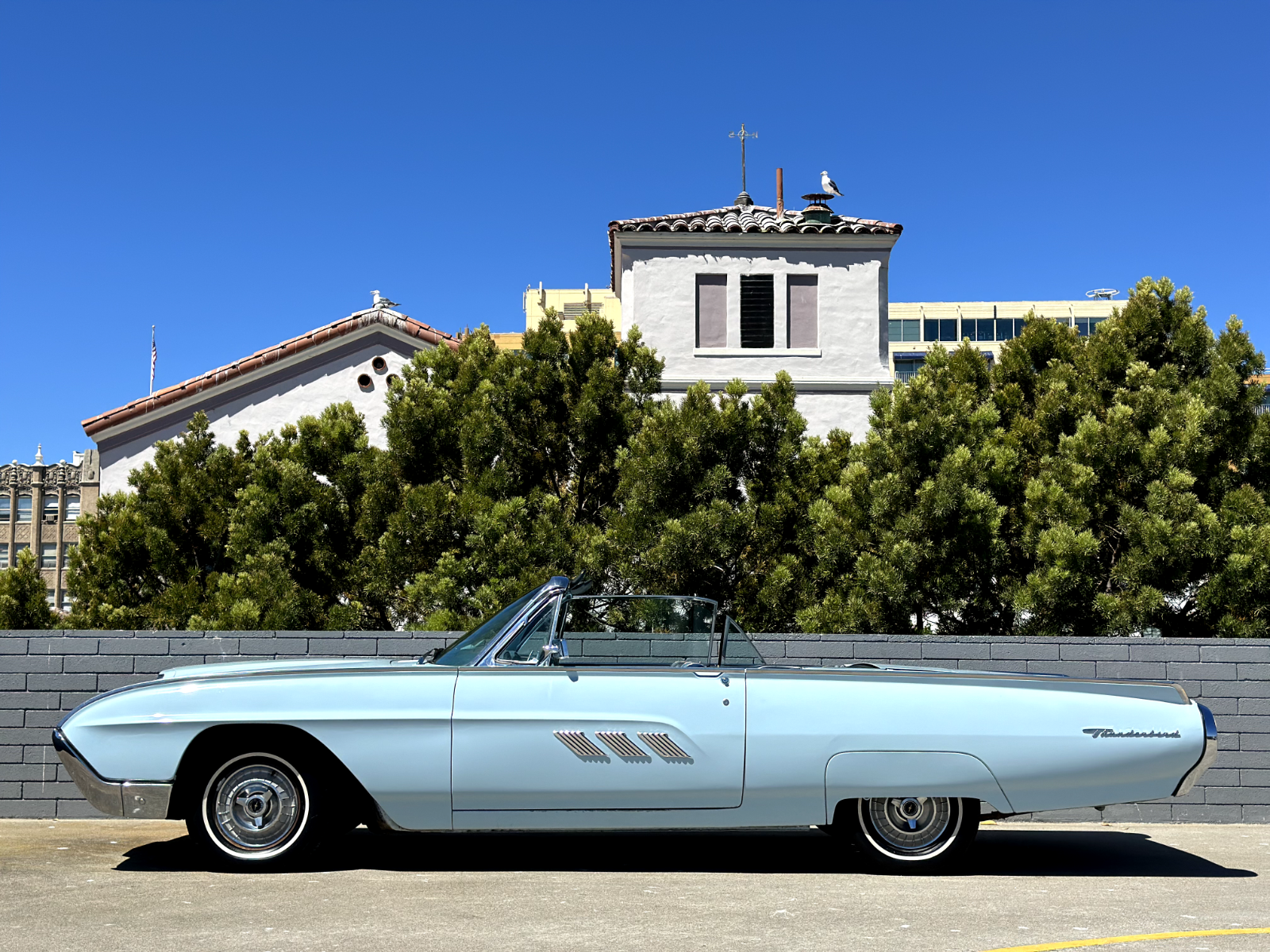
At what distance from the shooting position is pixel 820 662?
8.60 m

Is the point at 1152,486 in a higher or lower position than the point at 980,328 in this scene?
lower

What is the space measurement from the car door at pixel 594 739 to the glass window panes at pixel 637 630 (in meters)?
0.25

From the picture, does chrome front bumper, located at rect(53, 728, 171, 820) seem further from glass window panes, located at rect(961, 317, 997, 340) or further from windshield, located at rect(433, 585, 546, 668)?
glass window panes, located at rect(961, 317, 997, 340)

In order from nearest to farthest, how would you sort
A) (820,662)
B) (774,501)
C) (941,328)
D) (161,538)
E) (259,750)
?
(259,750) → (820,662) → (774,501) → (161,538) → (941,328)

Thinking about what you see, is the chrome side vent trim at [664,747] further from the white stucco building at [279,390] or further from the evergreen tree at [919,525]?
the white stucco building at [279,390]

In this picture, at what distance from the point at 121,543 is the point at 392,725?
7.63m

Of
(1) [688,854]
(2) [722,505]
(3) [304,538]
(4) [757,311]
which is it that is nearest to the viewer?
(1) [688,854]

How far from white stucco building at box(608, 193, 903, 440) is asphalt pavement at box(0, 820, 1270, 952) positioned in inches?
487

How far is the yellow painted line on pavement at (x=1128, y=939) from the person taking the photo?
4863mm

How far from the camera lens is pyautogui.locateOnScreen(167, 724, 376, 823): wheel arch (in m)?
6.26

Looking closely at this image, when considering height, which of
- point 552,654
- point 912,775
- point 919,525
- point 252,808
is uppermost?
point 919,525

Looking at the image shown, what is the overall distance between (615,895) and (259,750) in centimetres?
189

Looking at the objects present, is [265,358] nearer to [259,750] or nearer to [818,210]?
[818,210]

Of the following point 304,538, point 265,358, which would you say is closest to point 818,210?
point 265,358
